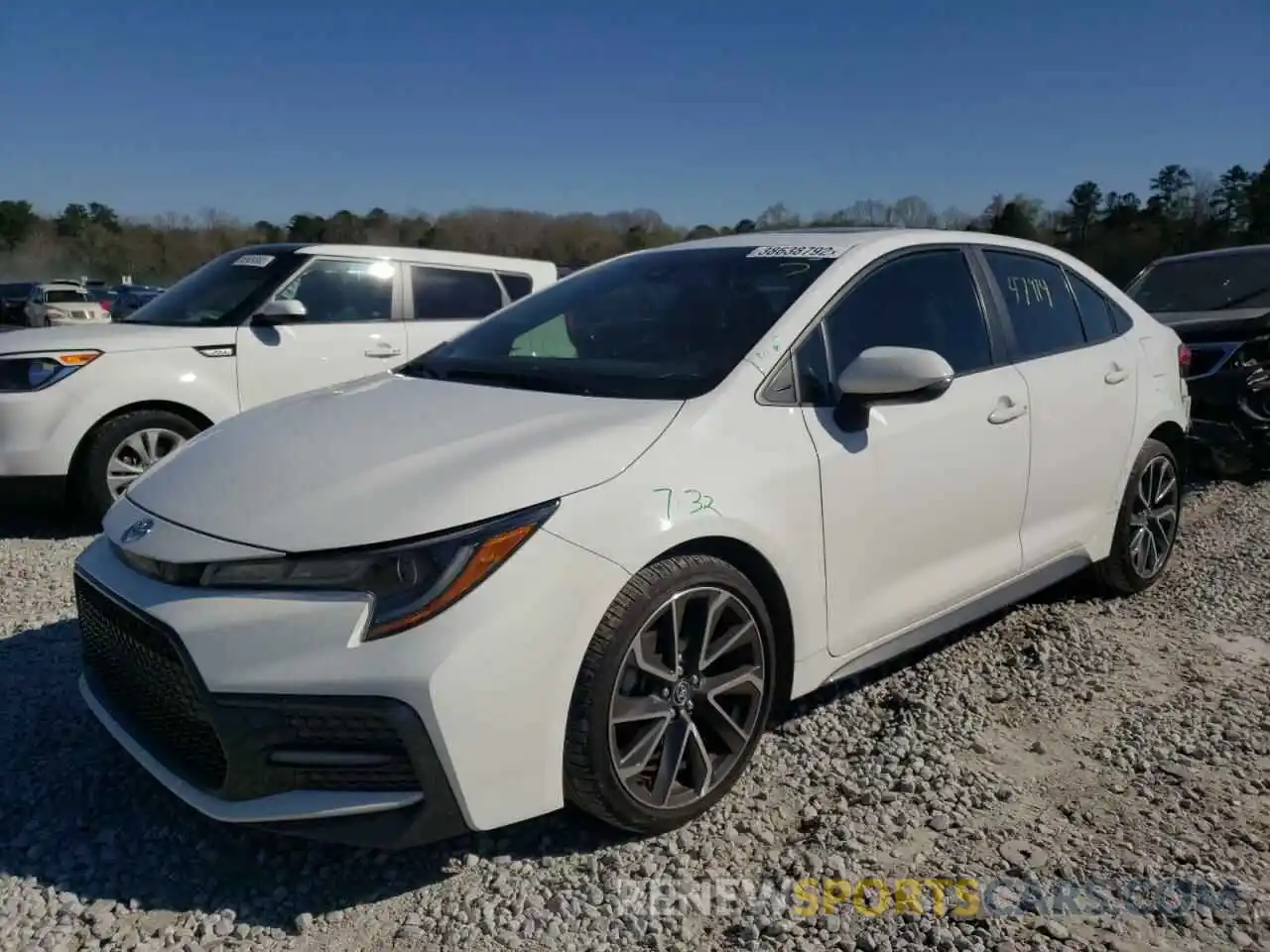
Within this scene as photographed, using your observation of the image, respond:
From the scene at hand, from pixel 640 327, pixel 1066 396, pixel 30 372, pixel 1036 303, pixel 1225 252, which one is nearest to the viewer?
pixel 640 327

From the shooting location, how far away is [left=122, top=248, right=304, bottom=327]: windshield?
6223 mm

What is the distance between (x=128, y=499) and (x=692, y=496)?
5.28 ft

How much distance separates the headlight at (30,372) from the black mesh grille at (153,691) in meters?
3.35

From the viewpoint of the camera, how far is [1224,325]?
21.8ft

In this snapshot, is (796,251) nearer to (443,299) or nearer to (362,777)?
(362,777)

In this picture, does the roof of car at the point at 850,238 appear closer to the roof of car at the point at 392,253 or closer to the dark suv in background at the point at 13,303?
the roof of car at the point at 392,253

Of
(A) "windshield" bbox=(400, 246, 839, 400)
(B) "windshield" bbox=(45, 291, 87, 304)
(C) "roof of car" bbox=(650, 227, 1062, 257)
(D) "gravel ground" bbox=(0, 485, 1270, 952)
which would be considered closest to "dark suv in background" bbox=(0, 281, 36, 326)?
(B) "windshield" bbox=(45, 291, 87, 304)

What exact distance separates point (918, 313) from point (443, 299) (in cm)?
425

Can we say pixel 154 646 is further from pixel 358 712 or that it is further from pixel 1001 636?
pixel 1001 636

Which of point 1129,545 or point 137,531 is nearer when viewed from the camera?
point 137,531

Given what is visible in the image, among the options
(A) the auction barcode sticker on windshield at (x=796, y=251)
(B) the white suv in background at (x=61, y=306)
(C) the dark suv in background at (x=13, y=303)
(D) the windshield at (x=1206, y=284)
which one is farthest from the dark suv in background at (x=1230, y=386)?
(C) the dark suv in background at (x=13, y=303)

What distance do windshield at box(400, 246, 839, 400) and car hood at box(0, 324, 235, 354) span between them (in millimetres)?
2859

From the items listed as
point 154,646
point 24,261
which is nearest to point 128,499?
point 154,646

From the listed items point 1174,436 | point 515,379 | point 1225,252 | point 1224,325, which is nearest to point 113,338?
point 515,379
